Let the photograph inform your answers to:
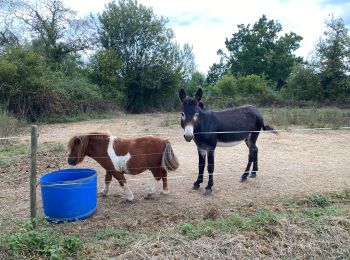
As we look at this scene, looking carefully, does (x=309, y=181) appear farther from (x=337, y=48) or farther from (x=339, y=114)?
(x=337, y=48)

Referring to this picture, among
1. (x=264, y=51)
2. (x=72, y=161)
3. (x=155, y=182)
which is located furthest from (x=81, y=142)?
(x=264, y=51)

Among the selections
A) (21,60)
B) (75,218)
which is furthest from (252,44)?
(75,218)

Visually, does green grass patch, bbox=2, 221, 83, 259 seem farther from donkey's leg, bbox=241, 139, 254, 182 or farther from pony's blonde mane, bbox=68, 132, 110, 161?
donkey's leg, bbox=241, 139, 254, 182

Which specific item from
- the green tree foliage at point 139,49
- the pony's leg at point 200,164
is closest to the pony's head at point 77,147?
the pony's leg at point 200,164

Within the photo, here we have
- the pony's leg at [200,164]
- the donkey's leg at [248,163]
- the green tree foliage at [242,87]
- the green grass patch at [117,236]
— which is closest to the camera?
the green grass patch at [117,236]

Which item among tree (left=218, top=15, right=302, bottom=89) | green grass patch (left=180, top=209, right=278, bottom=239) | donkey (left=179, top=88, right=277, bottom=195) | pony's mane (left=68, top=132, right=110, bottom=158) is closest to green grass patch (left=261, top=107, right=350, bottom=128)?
donkey (left=179, top=88, right=277, bottom=195)

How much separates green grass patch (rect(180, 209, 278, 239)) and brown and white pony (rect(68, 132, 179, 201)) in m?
1.35

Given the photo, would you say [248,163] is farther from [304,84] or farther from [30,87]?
[304,84]

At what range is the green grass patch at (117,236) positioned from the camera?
11.5 ft

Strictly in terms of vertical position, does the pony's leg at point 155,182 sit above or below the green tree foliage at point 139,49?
below

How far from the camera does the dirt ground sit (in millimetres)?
4418

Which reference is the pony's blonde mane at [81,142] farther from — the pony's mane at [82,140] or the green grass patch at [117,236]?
the green grass patch at [117,236]

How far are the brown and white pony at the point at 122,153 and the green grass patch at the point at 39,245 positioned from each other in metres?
1.54

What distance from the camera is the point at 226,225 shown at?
3799 millimetres
